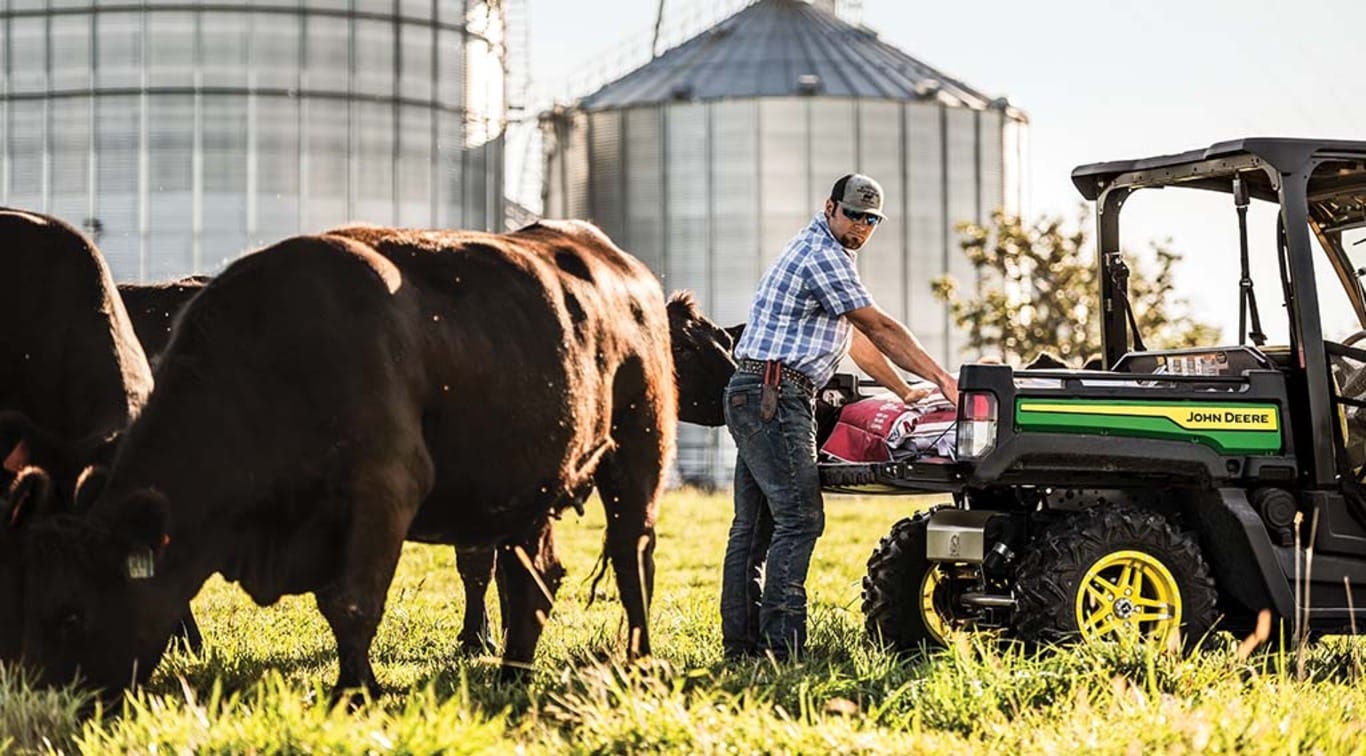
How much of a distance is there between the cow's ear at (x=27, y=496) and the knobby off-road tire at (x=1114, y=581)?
12.3 feet

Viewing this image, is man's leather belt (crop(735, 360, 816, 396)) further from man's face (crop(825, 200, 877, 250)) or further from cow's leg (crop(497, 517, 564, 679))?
cow's leg (crop(497, 517, 564, 679))

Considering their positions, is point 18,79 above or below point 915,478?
above

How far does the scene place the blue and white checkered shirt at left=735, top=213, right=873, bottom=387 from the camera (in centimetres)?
948

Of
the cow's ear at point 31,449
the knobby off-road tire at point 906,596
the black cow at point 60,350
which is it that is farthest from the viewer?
the knobby off-road tire at point 906,596

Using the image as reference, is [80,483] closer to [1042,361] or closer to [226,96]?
[1042,361]

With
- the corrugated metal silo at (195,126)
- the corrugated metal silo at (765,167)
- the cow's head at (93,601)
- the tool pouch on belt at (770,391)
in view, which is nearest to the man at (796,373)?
the tool pouch on belt at (770,391)

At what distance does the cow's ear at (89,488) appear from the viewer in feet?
25.4

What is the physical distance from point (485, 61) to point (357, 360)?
33.3 m

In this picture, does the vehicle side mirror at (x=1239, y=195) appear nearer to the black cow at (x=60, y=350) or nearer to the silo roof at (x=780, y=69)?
the black cow at (x=60, y=350)

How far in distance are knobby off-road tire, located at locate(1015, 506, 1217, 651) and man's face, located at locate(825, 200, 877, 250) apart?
5.18 feet

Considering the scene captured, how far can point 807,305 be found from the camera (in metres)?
9.55

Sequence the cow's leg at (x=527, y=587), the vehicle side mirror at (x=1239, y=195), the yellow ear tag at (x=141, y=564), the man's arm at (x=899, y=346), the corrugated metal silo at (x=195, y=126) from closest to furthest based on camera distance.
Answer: the yellow ear tag at (x=141, y=564) < the man's arm at (x=899, y=346) < the cow's leg at (x=527, y=587) < the vehicle side mirror at (x=1239, y=195) < the corrugated metal silo at (x=195, y=126)

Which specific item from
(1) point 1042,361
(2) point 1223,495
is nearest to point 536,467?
(2) point 1223,495

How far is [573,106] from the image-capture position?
4681 cm
